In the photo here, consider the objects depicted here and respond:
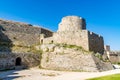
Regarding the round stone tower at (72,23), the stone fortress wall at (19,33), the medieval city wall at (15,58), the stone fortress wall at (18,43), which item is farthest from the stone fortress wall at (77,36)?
the medieval city wall at (15,58)

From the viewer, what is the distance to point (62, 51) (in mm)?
25109

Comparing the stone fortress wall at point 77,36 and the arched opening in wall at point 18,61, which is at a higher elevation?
the stone fortress wall at point 77,36

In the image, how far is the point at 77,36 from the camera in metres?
26.8

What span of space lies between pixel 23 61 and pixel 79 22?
12742 mm

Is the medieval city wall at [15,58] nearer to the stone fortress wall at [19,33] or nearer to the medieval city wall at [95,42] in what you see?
the stone fortress wall at [19,33]

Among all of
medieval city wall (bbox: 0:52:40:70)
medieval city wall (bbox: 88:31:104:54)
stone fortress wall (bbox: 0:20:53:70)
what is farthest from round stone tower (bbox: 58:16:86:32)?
medieval city wall (bbox: 0:52:40:70)

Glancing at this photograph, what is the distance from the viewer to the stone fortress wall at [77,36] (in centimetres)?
2620

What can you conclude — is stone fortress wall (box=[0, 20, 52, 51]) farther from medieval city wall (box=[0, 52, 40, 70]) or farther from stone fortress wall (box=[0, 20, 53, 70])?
medieval city wall (box=[0, 52, 40, 70])

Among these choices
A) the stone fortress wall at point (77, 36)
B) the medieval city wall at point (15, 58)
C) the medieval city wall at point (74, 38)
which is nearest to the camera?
the medieval city wall at point (15, 58)

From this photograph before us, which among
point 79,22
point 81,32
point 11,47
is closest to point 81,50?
point 81,32

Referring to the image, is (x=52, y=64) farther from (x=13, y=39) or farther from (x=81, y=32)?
(x=13, y=39)

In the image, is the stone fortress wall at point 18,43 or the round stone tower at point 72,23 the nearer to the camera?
the stone fortress wall at point 18,43

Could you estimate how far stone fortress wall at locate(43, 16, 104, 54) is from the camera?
86.0 ft

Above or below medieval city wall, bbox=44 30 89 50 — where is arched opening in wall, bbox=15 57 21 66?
below
